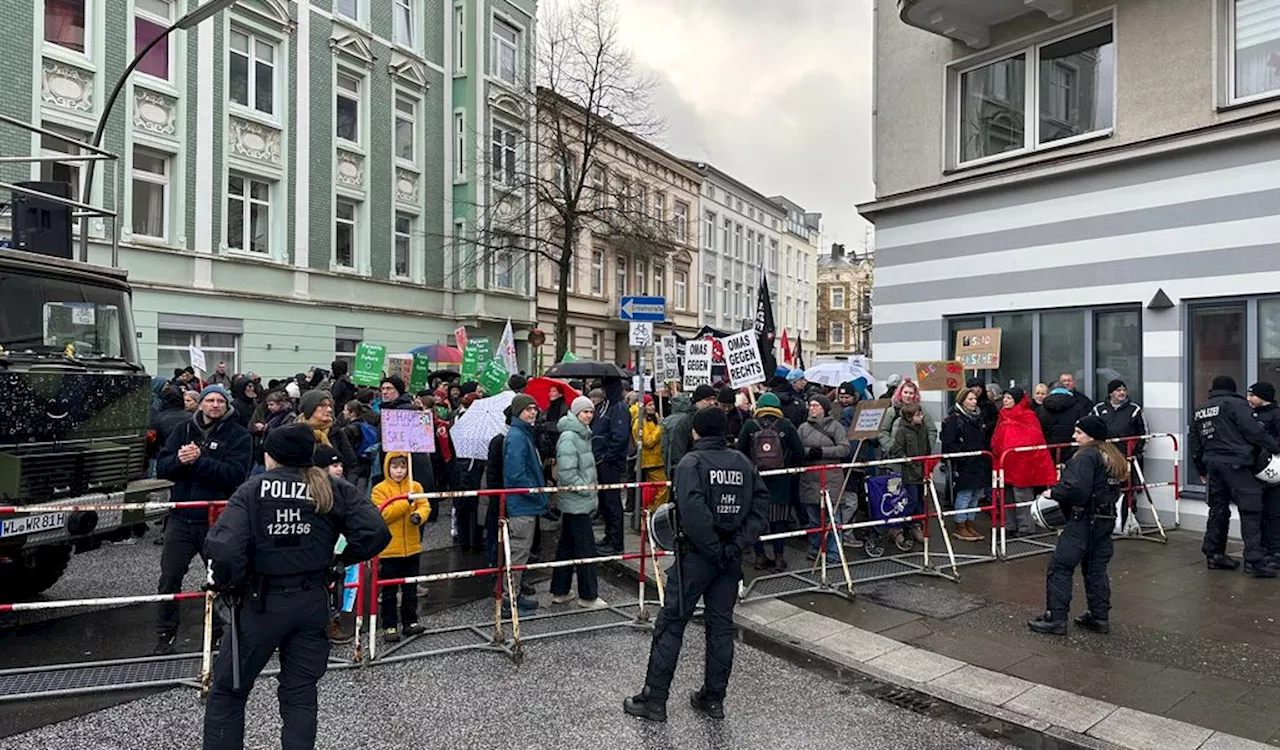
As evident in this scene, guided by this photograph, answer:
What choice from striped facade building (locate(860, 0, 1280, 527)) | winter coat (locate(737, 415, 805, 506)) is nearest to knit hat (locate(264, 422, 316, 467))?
winter coat (locate(737, 415, 805, 506))

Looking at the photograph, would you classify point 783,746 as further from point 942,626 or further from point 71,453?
point 71,453

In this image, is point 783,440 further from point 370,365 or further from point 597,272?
point 597,272

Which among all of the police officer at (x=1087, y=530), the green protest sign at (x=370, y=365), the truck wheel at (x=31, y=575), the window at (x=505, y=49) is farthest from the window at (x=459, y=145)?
the police officer at (x=1087, y=530)

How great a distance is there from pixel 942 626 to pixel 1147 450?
229 inches

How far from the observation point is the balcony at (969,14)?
457 inches

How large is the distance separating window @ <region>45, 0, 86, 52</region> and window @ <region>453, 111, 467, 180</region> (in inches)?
516

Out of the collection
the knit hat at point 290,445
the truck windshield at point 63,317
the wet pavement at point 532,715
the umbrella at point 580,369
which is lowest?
the wet pavement at point 532,715

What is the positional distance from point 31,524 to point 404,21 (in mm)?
26585

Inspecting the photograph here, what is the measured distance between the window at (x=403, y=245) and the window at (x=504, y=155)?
439 centimetres

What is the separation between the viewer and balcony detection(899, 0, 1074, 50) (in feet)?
38.1

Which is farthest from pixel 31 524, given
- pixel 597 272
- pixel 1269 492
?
pixel 597 272

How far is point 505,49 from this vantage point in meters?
33.3

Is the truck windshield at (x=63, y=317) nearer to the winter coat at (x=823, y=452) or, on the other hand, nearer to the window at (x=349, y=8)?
the winter coat at (x=823, y=452)

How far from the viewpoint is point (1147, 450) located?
10812 mm
